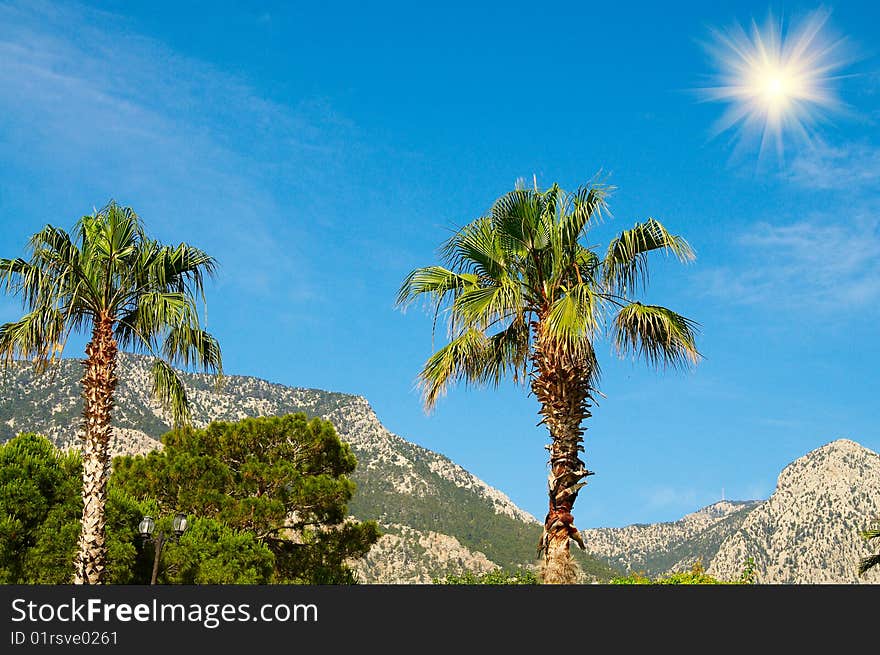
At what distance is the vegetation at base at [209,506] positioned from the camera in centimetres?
2164

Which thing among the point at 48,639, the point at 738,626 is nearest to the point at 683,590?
the point at 738,626

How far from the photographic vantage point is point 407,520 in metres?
194

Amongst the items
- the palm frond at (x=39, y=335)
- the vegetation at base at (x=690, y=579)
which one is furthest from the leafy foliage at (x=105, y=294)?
the vegetation at base at (x=690, y=579)

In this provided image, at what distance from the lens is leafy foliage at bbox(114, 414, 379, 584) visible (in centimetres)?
3102

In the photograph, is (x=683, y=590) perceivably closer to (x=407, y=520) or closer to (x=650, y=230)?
(x=650, y=230)

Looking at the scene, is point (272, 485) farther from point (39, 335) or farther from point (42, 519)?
point (39, 335)

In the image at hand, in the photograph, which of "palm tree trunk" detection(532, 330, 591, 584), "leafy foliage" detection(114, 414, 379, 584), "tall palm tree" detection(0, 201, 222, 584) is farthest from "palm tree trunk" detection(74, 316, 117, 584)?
"leafy foliage" detection(114, 414, 379, 584)

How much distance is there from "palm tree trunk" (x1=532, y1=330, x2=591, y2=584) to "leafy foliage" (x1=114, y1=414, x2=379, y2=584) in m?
18.3

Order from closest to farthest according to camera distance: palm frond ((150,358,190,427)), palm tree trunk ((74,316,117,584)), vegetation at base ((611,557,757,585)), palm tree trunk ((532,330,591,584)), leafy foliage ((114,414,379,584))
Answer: palm tree trunk ((532,330,591,584)), palm tree trunk ((74,316,117,584)), palm frond ((150,358,190,427)), vegetation at base ((611,557,757,585)), leafy foliage ((114,414,379,584))

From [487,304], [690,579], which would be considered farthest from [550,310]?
[690,579]

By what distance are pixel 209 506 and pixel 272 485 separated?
2602 mm

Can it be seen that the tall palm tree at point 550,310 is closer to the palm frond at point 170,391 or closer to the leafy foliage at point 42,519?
the palm frond at point 170,391

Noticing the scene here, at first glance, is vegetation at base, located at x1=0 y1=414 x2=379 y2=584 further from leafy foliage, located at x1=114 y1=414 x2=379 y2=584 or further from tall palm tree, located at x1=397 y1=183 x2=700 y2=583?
tall palm tree, located at x1=397 y1=183 x2=700 y2=583

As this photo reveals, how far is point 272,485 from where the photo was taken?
32.7 metres
